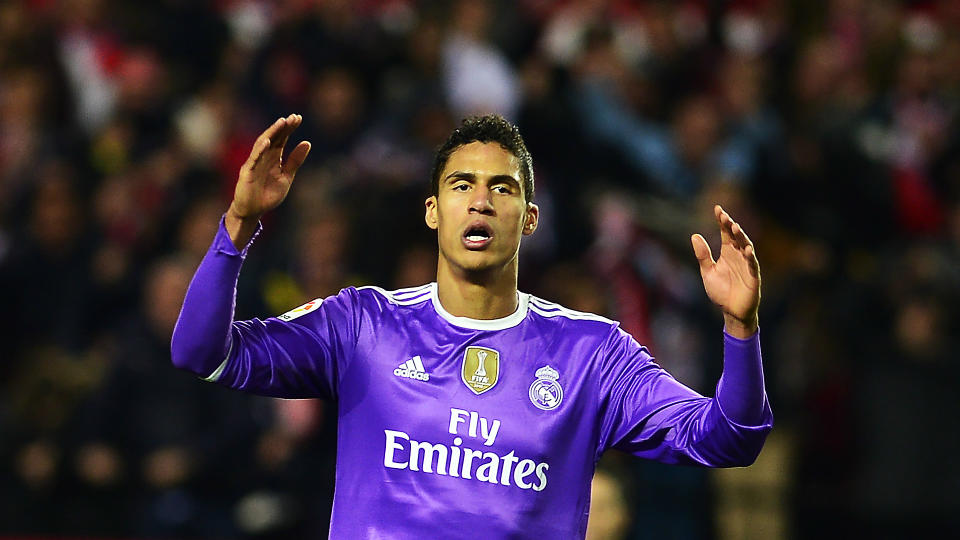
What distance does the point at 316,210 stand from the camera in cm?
945

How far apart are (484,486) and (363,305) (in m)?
0.72

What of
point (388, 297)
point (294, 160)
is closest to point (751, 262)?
point (388, 297)

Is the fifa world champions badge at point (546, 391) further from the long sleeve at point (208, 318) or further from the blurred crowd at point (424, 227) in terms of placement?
the blurred crowd at point (424, 227)

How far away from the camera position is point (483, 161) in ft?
15.0

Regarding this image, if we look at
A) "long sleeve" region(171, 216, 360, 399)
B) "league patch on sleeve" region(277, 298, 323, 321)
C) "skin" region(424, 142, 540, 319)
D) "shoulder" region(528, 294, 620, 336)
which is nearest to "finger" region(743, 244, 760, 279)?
"shoulder" region(528, 294, 620, 336)

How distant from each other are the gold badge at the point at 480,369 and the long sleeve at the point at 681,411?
0.34m

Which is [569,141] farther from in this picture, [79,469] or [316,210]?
[79,469]

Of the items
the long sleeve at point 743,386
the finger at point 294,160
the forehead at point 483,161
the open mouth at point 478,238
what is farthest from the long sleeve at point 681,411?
the finger at point 294,160

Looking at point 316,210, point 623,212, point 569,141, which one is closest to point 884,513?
point 623,212

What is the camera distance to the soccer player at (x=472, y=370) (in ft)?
Result: 13.8

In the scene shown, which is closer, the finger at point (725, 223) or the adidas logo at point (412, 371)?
the finger at point (725, 223)

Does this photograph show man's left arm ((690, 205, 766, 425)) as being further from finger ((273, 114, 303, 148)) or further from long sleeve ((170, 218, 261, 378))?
long sleeve ((170, 218, 261, 378))

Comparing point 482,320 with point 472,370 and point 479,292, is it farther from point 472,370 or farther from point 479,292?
point 472,370

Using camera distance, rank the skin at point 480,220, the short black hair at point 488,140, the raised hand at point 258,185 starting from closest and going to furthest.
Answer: the raised hand at point 258,185, the skin at point 480,220, the short black hair at point 488,140
